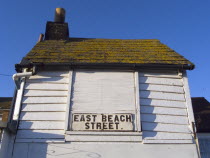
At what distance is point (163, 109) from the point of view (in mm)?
6746

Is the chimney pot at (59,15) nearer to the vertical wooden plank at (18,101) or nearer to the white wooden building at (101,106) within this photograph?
the white wooden building at (101,106)

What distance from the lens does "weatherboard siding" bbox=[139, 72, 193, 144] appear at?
6363 mm

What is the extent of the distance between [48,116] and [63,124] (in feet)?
1.72

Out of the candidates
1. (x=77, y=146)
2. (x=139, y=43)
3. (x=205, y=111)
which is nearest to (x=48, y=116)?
(x=77, y=146)

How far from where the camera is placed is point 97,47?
862 cm

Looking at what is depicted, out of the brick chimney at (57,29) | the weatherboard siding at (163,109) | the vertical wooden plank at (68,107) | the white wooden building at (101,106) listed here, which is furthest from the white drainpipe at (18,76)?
the weatherboard siding at (163,109)

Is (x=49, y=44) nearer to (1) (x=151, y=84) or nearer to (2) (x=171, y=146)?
(1) (x=151, y=84)

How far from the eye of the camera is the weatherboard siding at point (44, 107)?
6.26 metres

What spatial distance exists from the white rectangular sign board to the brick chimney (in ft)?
14.3

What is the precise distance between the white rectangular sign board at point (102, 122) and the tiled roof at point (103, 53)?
6.03 ft

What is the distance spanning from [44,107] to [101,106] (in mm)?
1721

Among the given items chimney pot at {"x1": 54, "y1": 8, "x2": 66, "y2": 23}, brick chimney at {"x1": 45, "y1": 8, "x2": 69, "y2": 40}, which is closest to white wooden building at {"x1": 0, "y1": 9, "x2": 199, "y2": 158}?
brick chimney at {"x1": 45, "y1": 8, "x2": 69, "y2": 40}

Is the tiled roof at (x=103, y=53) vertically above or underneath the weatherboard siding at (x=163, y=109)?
above

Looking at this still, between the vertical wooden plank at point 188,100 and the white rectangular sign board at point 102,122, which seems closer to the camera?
the white rectangular sign board at point 102,122
